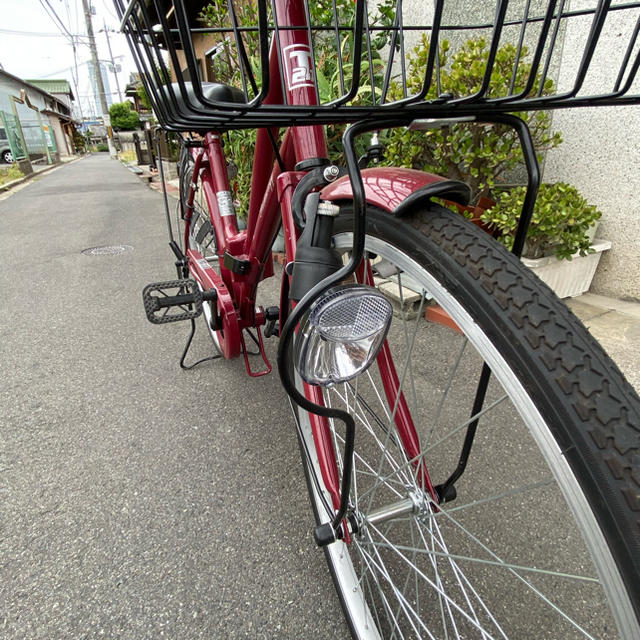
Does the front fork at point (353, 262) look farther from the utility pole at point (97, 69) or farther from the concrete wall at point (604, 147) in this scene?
the utility pole at point (97, 69)

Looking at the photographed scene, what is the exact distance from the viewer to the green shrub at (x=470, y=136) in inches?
82.6

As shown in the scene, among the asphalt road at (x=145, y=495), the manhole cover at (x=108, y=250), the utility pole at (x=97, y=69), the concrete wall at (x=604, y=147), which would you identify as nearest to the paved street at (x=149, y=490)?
the asphalt road at (x=145, y=495)

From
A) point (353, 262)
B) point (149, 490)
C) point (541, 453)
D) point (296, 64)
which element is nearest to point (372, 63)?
point (296, 64)

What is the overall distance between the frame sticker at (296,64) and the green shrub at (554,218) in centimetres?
152

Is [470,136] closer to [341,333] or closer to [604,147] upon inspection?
[604,147]

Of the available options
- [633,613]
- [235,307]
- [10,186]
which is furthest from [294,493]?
[10,186]

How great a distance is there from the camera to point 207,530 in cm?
136

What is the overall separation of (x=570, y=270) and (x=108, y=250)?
174 inches

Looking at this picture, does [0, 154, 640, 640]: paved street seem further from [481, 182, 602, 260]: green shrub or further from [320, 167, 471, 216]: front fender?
[320, 167, 471, 216]: front fender

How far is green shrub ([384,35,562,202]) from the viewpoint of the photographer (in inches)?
82.6

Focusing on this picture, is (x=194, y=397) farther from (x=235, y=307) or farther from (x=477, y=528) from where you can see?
(x=477, y=528)

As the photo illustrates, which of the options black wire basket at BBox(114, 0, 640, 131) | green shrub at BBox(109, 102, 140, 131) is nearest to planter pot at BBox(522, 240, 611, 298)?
black wire basket at BBox(114, 0, 640, 131)

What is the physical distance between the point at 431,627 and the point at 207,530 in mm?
713

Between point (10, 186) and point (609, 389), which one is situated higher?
point (609, 389)
